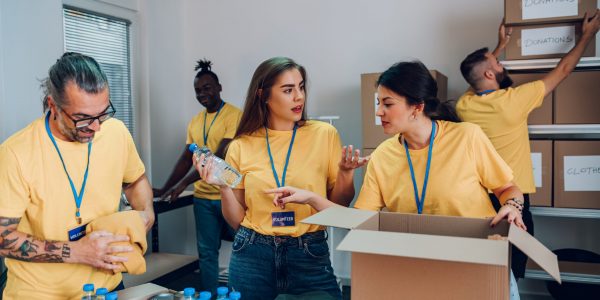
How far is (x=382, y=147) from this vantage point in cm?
175

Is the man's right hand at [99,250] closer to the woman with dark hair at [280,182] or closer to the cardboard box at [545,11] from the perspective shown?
the woman with dark hair at [280,182]

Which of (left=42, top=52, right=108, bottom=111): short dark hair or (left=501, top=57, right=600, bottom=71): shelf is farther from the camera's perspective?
A: (left=501, top=57, right=600, bottom=71): shelf

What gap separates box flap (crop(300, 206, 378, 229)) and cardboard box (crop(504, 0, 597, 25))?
1.88 meters

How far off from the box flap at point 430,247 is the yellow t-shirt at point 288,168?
0.67m

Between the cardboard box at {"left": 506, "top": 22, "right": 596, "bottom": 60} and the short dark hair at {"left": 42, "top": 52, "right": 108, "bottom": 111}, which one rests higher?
the cardboard box at {"left": 506, "top": 22, "right": 596, "bottom": 60}

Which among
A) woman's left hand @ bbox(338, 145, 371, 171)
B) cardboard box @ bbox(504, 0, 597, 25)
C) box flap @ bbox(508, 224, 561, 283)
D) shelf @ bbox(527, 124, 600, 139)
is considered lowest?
box flap @ bbox(508, 224, 561, 283)

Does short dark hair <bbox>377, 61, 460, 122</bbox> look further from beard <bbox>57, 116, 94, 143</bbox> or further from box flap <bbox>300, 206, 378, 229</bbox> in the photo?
beard <bbox>57, 116, 94, 143</bbox>

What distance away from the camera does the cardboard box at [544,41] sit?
2652 mm

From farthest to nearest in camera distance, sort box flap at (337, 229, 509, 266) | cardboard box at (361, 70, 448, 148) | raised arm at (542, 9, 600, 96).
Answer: cardboard box at (361, 70, 448, 148), raised arm at (542, 9, 600, 96), box flap at (337, 229, 509, 266)

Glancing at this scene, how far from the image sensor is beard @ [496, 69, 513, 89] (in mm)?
2709

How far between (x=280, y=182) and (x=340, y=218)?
1.81 feet

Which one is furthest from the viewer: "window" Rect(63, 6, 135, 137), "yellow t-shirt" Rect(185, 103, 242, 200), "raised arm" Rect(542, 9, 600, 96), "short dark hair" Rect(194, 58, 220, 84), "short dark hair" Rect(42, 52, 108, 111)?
"short dark hair" Rect(194, 58, 220, 84)

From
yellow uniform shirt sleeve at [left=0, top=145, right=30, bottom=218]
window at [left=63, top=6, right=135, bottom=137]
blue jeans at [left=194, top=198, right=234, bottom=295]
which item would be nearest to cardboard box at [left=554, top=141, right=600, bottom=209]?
blue jeans at [left=194, top=198, right=234, bottom=295]

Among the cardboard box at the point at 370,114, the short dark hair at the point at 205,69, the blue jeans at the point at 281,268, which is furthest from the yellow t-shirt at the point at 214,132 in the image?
the blue jeans at the point at 281,268
